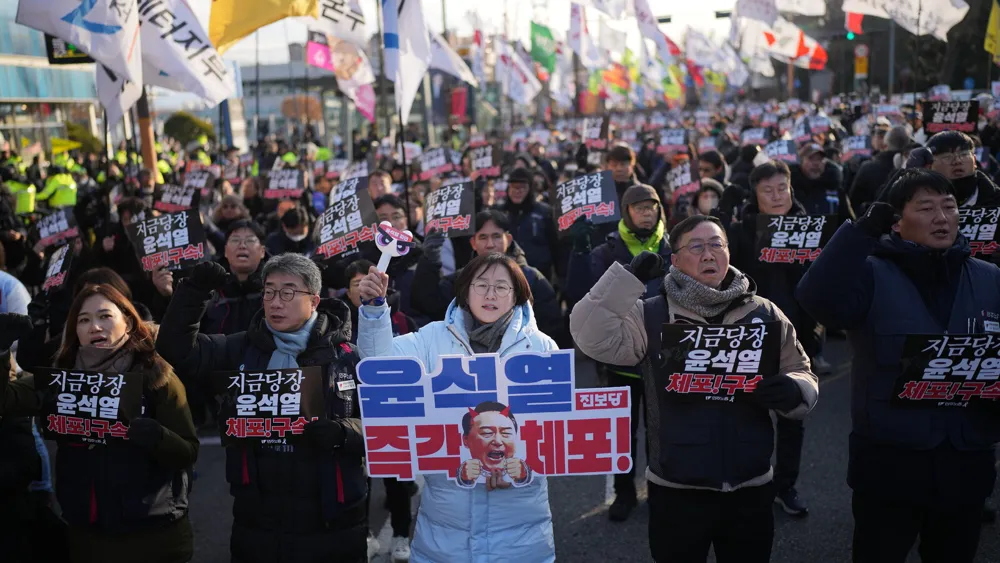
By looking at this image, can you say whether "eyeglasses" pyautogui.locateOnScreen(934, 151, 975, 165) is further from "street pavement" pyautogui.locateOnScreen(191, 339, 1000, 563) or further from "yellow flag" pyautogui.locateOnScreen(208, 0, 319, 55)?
"yellow flag" pyautogui.locateOnScreen(208, 0, 319, 55)

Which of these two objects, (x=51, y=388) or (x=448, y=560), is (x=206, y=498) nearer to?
(x=51, y=388)

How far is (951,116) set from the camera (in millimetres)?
9461

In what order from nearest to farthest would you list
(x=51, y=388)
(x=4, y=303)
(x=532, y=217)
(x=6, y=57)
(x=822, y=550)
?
(x=51, y=388), (x=822, y=550), (x=4, y=303), (x=532, y=217), (x=6, y=57)

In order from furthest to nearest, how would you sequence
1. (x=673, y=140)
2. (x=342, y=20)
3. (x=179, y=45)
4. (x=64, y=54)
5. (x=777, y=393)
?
1. (x=673, y=140)
2. (x=64, y=54)
3. (x=342, y=20)
4. (x=179, y=45)
5. (x=777, y=393)

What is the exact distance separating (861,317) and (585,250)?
225cm

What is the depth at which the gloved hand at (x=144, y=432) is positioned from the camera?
316 cm

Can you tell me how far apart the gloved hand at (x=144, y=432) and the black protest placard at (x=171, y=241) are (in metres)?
2.85

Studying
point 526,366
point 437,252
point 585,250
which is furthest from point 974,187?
point 526,366

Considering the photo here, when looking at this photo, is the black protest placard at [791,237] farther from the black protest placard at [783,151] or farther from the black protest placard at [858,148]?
the black protest placard at [858,148]

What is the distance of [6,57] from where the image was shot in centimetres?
2964

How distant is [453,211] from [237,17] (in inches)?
152

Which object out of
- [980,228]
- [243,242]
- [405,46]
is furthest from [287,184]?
[980,228]

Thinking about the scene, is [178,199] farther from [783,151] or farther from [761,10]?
[761,10]

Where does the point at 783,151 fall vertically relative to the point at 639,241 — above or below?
above
